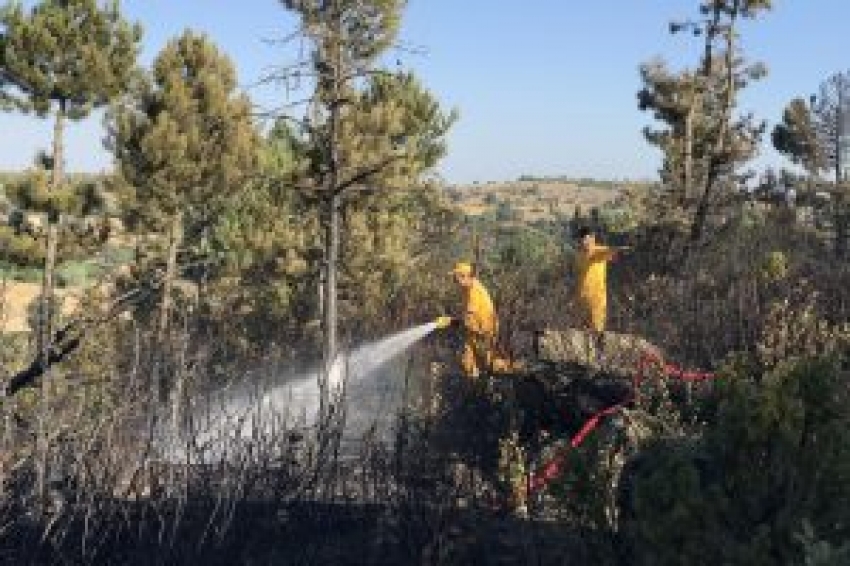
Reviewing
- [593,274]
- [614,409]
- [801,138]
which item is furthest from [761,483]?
[801,138]

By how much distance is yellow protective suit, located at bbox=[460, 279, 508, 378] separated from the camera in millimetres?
9609

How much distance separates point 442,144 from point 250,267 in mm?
7301

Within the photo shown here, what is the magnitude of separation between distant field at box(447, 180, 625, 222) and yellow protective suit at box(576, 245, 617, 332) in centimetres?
7535

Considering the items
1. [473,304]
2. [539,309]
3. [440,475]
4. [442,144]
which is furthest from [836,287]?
[442,144]

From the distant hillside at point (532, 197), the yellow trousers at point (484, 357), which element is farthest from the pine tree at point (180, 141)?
the distant hillside at point (532, 197)

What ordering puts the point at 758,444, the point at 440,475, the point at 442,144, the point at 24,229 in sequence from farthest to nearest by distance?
the point at 442,144
the point at 24,229
the point at 440,475
the point at 758,444

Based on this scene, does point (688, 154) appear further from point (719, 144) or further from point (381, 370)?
point (381, 370)

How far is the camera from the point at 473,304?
1136cm

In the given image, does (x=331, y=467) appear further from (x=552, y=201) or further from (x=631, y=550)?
(x=552, y=201)

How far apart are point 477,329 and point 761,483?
602cm

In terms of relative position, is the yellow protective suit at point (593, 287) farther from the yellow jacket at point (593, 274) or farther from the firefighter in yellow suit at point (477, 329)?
the firefighter in yellow suit at point (477, 329)

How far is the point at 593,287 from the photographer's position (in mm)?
12672

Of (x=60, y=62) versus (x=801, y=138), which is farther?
(x=801, y=138)

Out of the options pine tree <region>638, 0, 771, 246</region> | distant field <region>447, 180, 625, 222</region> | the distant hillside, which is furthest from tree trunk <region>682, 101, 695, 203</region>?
distant field <region>447, 180, 625, 222</region>
